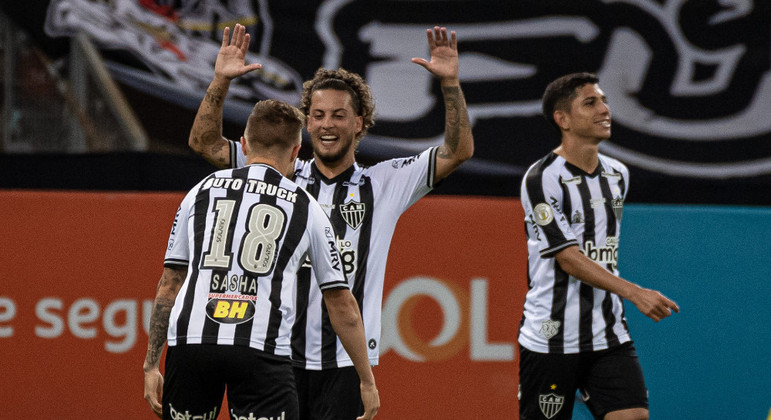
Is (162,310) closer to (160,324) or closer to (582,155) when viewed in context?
(160,324)

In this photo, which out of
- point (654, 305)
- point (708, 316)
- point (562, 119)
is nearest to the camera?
point (654, 305)

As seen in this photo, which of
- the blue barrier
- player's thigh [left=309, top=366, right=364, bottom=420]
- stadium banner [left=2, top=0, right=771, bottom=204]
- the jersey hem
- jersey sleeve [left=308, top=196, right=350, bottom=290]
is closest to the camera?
jersey sleeve [left=308, top=196, right=350, bottom=290]

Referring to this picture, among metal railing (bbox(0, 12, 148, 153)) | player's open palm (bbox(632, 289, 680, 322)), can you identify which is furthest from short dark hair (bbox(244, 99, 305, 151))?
metal railing (bbox(0, 12, 148, 153))

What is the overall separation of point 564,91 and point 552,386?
1606 millimetres

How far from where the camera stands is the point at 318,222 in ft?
11.5

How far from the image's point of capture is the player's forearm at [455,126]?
14.0 ft

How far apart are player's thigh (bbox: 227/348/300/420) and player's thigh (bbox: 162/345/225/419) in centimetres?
7

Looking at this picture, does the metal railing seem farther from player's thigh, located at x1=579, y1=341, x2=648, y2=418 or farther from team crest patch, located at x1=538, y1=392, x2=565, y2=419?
player's thigh, located at x1=579, y1=341, x2=648, y2=418

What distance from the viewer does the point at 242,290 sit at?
10.9 ft

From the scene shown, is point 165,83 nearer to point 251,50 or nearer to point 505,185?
point 251,50

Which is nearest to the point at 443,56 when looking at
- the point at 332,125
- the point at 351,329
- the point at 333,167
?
the point at 332,125

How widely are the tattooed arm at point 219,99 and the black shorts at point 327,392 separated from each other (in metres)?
1.11

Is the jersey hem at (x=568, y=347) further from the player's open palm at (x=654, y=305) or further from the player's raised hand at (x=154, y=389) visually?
the player's raised hand at (x=154, y=389)

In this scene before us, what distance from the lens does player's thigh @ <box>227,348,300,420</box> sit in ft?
10.8
